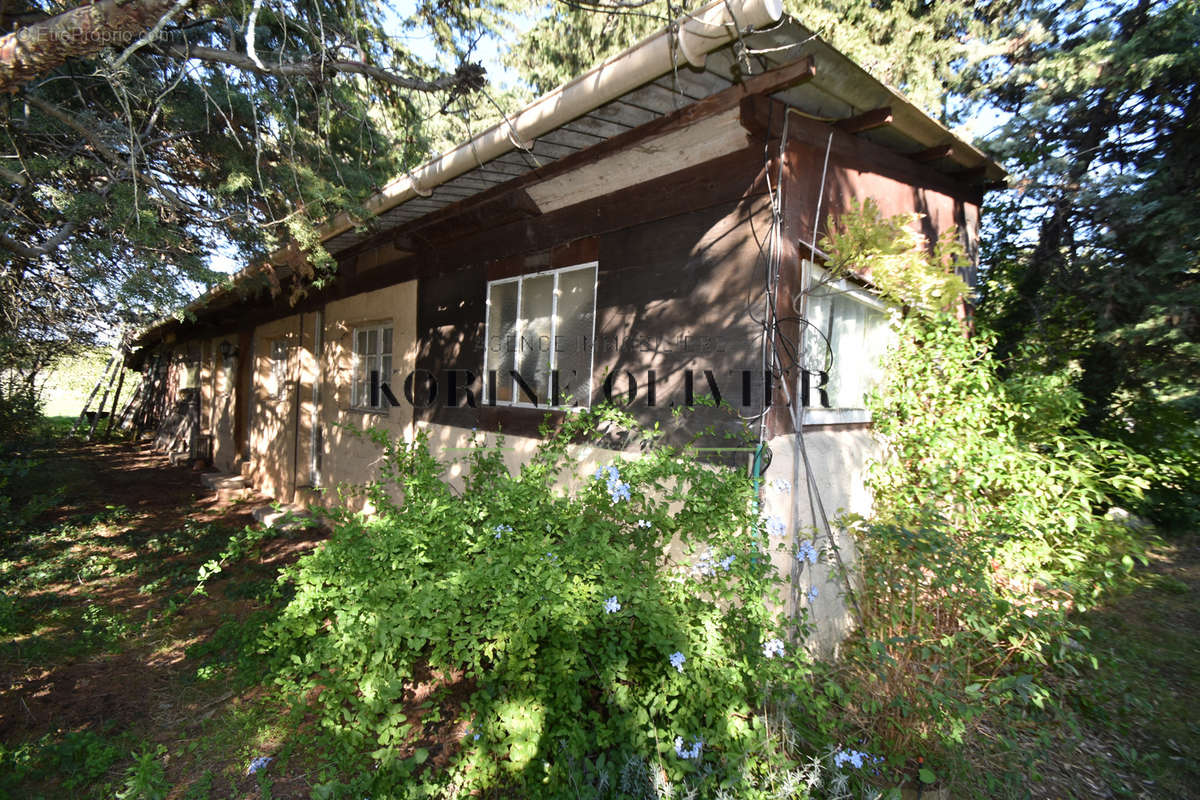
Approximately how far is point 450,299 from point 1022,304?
6.66m

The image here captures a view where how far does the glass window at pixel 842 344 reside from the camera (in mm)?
3699

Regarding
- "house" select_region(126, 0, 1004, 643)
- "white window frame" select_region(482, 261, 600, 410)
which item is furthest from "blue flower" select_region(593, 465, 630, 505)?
"white window frame" select_region(482, 261, 600, 410)

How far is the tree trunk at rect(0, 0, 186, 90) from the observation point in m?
2.44

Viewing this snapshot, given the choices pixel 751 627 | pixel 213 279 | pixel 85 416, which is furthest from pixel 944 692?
pixel 85 416

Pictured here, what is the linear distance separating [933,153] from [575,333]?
123 inches

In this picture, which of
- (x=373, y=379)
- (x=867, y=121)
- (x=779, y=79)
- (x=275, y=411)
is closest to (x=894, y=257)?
(x=867, y=121)

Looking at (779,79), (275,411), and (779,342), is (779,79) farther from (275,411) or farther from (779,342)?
(275,411)

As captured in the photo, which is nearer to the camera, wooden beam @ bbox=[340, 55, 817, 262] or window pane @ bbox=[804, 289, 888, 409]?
wooden beam @ bbox=[340, 55, 817, 262]

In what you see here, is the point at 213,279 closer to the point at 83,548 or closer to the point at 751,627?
the point at 83,548

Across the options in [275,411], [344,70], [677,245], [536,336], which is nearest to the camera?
[677,245]

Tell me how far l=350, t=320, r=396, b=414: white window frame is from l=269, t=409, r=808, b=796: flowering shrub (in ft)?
12.9

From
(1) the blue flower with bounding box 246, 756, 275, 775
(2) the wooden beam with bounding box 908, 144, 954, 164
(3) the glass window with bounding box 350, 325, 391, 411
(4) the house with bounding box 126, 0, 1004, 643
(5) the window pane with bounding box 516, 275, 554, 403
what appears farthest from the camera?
(3) the glass window with bounding box 350, 325, 391, 411

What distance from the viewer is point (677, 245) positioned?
11.8 feet

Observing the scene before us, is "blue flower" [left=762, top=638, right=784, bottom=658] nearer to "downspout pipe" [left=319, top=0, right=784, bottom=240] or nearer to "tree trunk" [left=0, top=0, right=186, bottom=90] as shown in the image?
"downspout pipe" [left=319, top=0, right=784, bottom=240]
